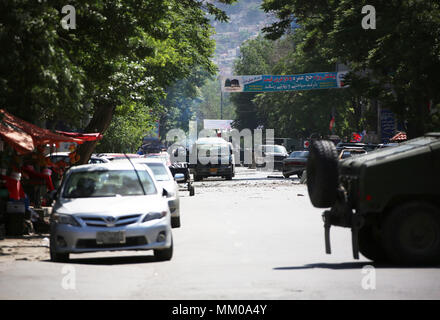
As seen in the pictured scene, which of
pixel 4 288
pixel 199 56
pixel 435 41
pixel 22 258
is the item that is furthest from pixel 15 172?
pixel 199 56

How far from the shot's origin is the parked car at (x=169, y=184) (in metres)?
20.9

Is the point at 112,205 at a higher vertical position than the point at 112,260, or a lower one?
higher

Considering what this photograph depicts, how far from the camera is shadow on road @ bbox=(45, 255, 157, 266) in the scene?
14.1 metres

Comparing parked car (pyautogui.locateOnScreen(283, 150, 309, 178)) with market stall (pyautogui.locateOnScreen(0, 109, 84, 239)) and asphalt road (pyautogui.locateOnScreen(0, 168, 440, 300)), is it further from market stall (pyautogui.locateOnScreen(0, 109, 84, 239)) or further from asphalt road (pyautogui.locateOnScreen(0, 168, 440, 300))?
market stall (pyautogui.locateOnScreen(0, 109, 84, 239))

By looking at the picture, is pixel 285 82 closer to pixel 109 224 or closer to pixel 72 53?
pixel 72 53

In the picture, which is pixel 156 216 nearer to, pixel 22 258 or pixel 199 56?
pixel 22 258

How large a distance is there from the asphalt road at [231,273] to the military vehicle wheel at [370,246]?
0.50 ft

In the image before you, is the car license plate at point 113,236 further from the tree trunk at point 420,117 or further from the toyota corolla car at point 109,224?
the tree trunk at point 420,117

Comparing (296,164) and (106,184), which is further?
(296,164)

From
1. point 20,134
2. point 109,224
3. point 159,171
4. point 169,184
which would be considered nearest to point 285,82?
point 159,171

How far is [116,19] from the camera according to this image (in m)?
20.0

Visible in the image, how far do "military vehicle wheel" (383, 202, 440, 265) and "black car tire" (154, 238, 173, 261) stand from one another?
346cm

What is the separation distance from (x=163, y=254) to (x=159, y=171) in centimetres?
943

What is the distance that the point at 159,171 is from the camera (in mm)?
23516
